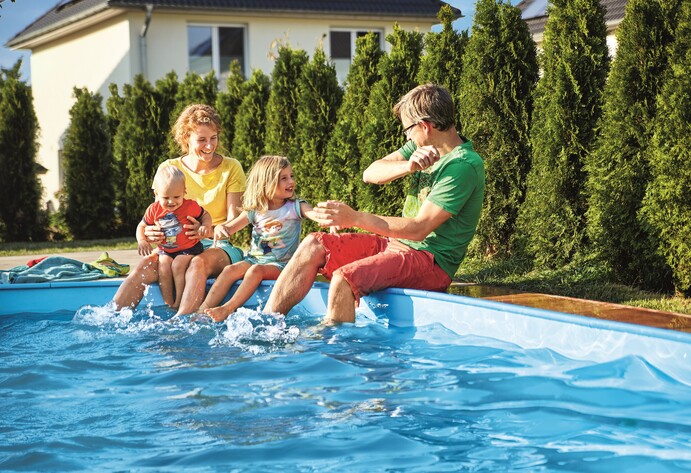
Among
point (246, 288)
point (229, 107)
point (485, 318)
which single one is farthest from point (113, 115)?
point (485, 318)

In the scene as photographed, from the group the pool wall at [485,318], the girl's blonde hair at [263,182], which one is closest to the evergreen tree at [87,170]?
the pool wall at [485,318]

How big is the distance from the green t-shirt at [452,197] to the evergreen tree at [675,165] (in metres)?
1.47

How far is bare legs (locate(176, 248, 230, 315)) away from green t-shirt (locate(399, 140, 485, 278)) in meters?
1.47

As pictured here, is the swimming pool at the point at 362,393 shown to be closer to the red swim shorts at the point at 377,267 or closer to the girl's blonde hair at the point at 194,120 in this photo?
the red swim shorts at the point at 377,267

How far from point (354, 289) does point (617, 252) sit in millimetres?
2389

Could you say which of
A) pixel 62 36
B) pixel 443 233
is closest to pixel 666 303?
pixel 443 233

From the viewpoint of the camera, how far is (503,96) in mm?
7809

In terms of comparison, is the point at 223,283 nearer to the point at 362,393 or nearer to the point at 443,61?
the point at 362,393

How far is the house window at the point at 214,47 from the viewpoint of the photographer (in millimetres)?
22406

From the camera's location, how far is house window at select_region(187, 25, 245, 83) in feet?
73.5

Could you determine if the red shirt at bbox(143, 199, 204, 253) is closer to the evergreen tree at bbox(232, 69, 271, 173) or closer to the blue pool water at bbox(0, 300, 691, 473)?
the blue pool water at bbox(0, 300, 691, 473)

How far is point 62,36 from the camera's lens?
1010 inches

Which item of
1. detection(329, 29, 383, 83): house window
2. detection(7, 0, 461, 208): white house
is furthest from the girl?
detection(329, 29, 383, 83): house window

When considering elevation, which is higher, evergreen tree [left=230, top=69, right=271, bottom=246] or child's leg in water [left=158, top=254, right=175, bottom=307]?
evergreen tree [left=230, top=69, right=271, bottom=246]
